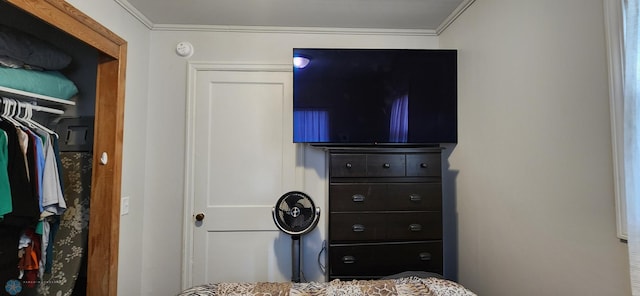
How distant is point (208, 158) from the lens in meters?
2.31

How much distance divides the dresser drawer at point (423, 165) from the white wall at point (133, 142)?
2021 mm

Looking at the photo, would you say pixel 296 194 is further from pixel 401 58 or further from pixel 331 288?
pixel 401 58

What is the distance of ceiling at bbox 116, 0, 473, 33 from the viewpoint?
199 cm

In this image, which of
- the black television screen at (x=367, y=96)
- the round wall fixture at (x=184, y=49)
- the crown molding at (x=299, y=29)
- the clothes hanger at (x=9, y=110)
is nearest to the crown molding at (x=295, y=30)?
the crown molding at (x=299, y=29)

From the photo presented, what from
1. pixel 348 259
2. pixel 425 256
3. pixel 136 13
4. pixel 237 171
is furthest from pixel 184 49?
pixel 425 256

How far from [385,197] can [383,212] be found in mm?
103

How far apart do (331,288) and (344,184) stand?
749 mm

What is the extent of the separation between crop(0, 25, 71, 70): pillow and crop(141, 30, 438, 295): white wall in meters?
0.57

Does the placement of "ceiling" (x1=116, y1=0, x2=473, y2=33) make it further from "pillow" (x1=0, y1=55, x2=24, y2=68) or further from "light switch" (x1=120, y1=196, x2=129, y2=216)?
"light switch" (x1=120, y1=196, x2=129, y2=216)

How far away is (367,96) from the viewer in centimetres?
205

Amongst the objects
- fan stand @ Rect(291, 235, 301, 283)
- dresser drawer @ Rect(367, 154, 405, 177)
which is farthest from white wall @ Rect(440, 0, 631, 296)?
fan stand @ Rect(291, 235, 301, 283)

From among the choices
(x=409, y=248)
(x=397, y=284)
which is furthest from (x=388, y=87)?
(x=397, y=284)

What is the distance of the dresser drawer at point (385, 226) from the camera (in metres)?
1.90

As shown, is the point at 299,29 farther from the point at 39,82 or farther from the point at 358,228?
the point at 39,82
